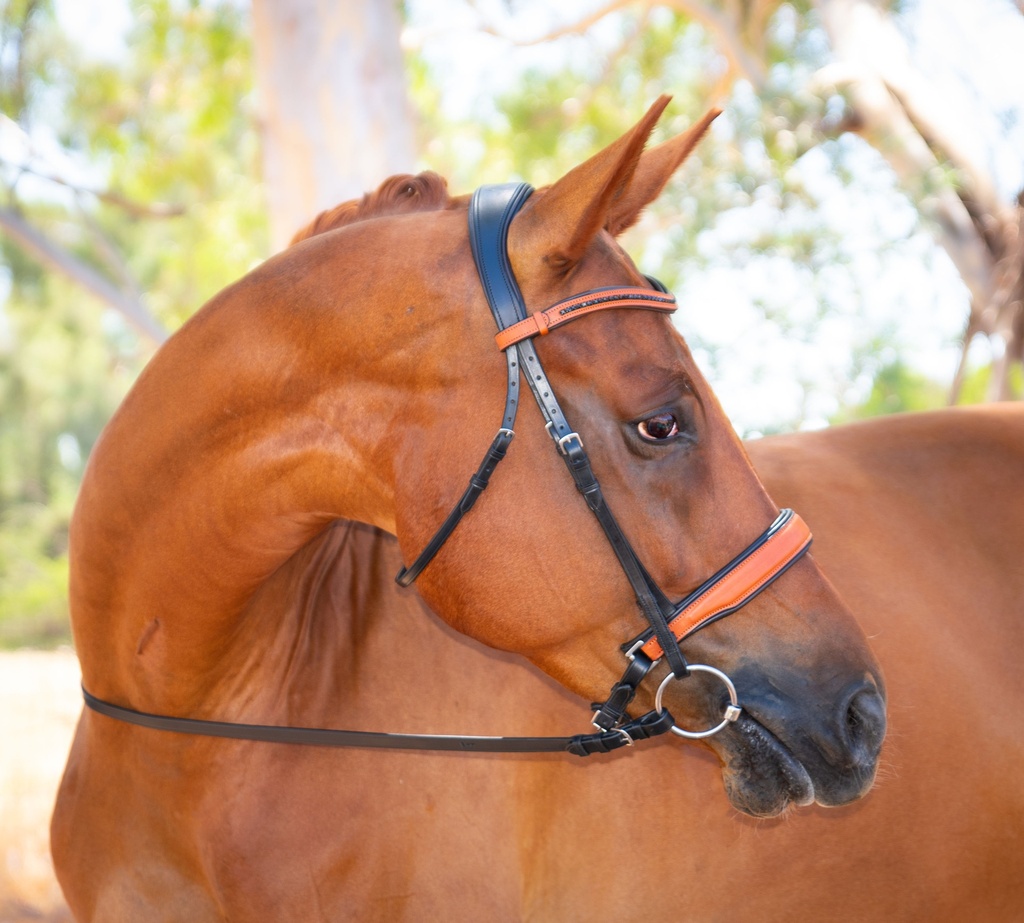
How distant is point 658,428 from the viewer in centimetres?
185

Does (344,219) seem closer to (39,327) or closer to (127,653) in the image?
(127,653)

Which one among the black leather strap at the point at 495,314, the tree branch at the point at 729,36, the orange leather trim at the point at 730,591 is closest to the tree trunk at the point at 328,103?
the black leather strap at the point at 495,314

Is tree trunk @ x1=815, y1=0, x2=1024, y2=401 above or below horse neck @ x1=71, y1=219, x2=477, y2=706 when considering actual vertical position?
below

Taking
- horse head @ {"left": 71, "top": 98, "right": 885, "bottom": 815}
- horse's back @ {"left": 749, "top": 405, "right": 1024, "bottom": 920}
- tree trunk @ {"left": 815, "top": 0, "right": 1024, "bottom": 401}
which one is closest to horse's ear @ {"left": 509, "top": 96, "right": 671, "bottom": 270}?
horse head @ {"left": 71, "top": 98, "right": 885, "bottom": 815}

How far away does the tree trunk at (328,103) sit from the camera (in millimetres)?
5172

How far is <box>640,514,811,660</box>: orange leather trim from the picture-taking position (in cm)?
182

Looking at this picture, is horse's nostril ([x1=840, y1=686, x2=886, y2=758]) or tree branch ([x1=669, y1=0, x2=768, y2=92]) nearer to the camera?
horse's nostril ([x1=840, y1=686, x2=886, y2=758])

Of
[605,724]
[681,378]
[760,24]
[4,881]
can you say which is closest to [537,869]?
[605,724]

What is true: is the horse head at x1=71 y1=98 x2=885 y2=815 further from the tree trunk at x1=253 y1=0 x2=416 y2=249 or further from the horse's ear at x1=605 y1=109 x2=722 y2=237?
the tree trunk at x1=253 y1=0 x2=416 y2=249

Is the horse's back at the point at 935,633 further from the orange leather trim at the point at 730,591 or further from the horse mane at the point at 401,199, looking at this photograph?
the horse mane at the point at 401,199

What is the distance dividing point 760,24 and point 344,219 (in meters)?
10.1

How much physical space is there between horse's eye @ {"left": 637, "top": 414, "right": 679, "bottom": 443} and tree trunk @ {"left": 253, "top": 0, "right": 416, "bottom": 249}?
366 cm

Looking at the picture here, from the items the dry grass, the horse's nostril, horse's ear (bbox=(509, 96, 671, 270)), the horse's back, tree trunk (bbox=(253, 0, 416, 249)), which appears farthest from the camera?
tree trunk (bbox=(253, 0, 416, 249))

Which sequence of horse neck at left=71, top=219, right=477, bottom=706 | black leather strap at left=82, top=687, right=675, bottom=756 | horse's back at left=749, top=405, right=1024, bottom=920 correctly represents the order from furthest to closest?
horse's back at left=749, top=405, right=1024, bottom=920 < black leather strap at left=82, top=687, right=675, bottom=756 < horse neck at left=71, top=219, right=477, bottom=706
